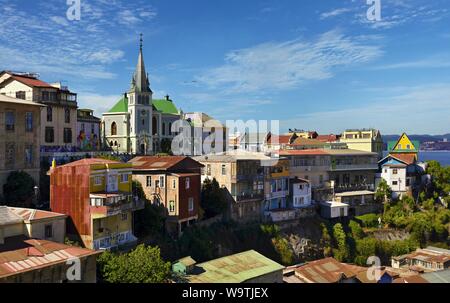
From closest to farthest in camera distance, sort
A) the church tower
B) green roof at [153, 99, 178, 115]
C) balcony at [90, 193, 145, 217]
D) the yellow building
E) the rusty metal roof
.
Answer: the rusty metal roof < balcony at [90, 193, 145, 217] < the church tower < the yellow building < green roof at [153, 99, 178, 115]

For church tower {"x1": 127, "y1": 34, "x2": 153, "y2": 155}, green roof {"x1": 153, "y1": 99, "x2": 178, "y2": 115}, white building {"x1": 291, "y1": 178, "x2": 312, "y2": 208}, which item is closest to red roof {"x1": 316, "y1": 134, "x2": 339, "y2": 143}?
green roof {"x1": 153, "y1": 99, "x2": 178, "y2": 115}

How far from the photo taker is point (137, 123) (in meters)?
69.3

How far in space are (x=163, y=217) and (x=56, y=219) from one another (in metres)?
11.3

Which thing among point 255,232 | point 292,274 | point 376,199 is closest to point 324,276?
point 292,274

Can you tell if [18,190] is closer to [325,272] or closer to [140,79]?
[325,272]

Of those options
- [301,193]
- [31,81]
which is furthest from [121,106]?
[301,193]

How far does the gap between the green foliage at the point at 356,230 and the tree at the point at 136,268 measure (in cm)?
3125

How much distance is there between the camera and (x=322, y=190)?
180ft

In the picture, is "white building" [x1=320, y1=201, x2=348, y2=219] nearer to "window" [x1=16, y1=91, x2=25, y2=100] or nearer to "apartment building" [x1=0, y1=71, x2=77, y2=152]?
"apartment building" [x1=0, y1=71, x2=77, y2=152]

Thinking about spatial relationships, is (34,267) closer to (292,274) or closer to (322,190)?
(292,274)

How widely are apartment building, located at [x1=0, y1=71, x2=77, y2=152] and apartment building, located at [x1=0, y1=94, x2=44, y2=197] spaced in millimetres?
5484

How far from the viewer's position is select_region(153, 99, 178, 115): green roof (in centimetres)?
7800

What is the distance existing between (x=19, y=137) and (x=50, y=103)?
381 inches

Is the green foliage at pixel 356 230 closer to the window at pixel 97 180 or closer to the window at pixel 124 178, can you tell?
the window at pixel 124 178
